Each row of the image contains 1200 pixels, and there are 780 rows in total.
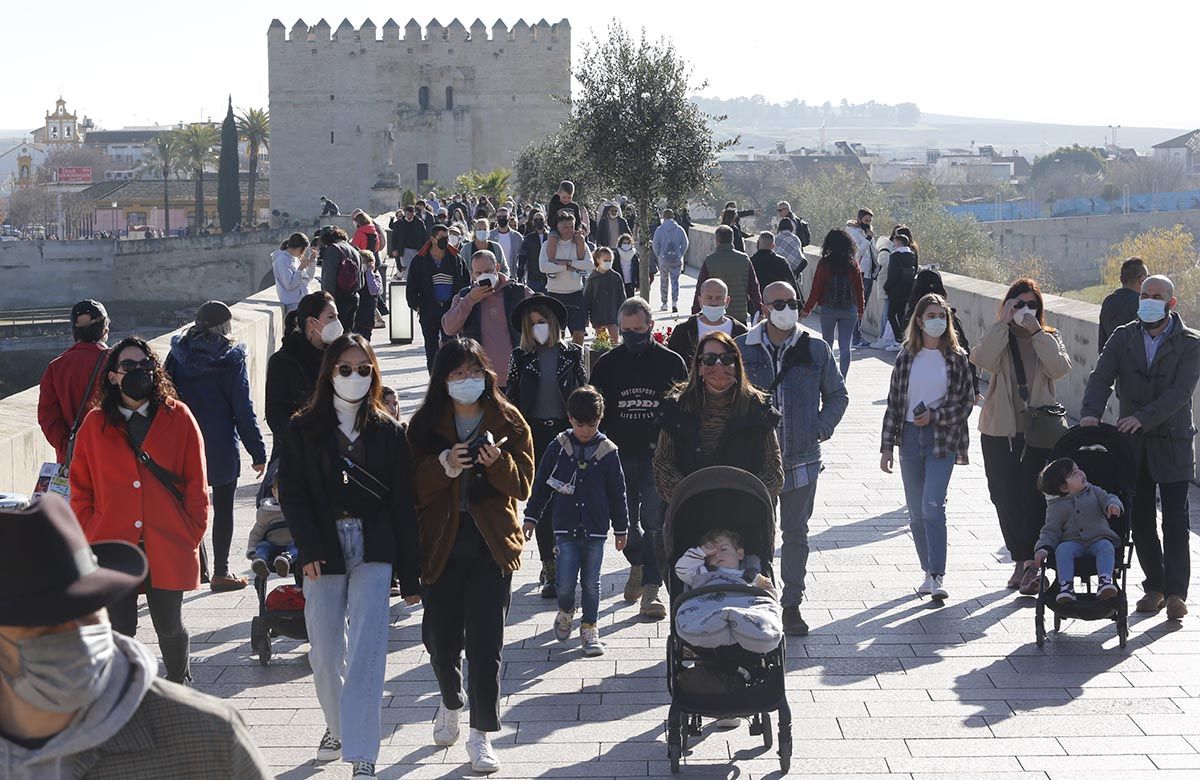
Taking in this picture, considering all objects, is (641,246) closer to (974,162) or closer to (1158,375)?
(1158,375)

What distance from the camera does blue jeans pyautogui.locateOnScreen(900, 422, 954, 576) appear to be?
8.58 m

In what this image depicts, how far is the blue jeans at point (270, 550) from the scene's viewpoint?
24.0ft

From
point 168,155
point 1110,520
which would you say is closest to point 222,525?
point 1110,520

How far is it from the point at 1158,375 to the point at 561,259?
709cm

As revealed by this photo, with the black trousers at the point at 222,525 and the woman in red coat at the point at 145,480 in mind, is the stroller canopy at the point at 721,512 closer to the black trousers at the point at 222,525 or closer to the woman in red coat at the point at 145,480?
the woman in red coat at the point at 145,480

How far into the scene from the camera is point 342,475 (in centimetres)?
592

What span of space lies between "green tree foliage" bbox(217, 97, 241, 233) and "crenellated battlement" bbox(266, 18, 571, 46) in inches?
196

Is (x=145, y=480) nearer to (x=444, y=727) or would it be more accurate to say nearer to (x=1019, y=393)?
(x=444, y=727)

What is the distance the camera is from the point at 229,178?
86562mm

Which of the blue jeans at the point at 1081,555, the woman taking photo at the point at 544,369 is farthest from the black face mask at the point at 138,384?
the blue jeans at the point at 1081,555

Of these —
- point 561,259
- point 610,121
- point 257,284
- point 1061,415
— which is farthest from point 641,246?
point 257,284

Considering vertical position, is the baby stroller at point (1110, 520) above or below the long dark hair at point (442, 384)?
below

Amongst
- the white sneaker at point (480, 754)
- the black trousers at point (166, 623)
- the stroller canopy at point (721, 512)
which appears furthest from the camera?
the stroller canopy at point (721, 512)

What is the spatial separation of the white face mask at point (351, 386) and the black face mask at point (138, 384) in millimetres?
1011
